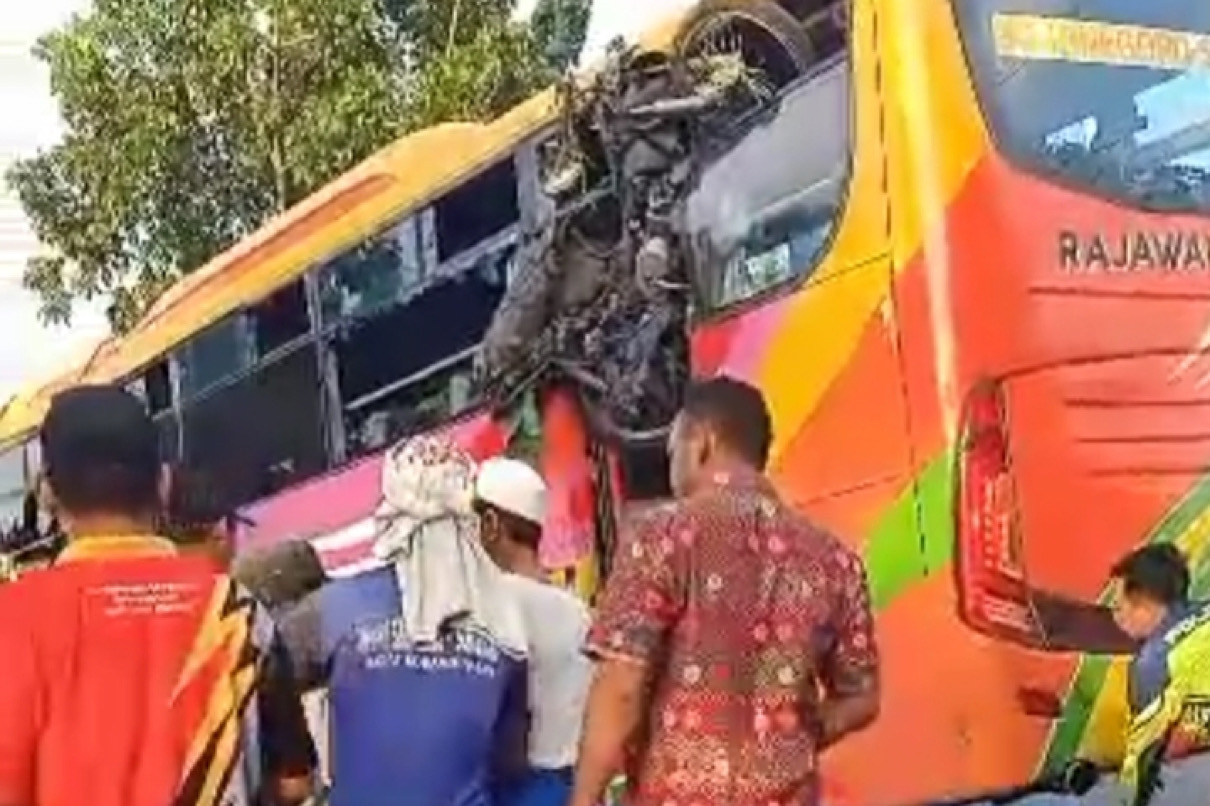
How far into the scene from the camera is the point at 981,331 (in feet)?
23.3

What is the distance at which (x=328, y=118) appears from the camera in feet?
66.6

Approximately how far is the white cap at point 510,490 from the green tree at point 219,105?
14.7 metres

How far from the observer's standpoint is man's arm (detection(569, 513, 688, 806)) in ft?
15.3

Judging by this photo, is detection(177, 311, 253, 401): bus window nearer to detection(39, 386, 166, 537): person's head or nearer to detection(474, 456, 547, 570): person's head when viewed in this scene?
detection(474, 456, 547, 570): person's head

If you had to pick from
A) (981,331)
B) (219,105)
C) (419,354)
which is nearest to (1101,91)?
(981,331)

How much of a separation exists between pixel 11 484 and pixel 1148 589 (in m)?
9.33

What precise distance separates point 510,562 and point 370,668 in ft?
2.19

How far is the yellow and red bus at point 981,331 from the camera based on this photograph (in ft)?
23.0

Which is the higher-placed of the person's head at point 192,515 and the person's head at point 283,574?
the person's head at point 192,515

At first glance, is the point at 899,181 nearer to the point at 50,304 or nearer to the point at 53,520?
the point at 53,520

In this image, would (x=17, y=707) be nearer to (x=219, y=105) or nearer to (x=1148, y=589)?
(x=1148, y=589)

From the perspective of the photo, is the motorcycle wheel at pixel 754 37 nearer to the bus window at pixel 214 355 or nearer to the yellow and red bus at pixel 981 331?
the yellow and red bus at pixel 981 331

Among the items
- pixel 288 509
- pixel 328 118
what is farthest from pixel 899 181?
pixel 328 118

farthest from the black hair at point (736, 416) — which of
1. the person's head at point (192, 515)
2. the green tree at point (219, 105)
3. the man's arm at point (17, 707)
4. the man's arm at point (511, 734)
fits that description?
the green tree at point (219, 105)
